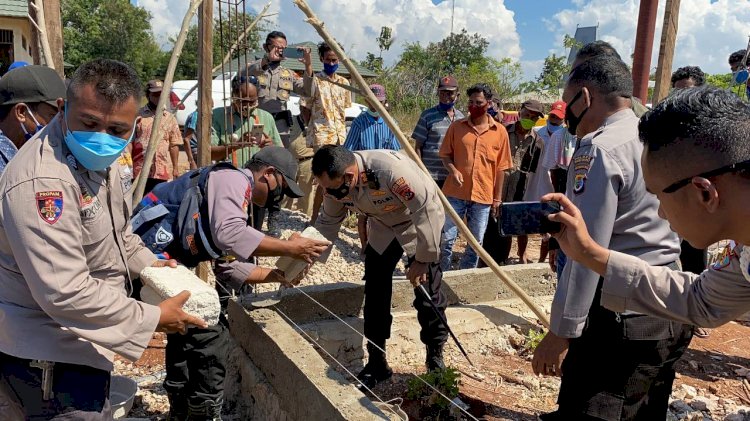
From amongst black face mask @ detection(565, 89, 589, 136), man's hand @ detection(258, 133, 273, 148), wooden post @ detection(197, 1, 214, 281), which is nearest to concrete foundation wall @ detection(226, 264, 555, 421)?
wooden post @ detection(197, 1, 214, 281)

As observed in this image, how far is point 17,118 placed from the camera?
10.4 ft

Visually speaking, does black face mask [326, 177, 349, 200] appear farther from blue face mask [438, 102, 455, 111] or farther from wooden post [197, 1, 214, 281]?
blue face mask [438, 102, 455, 111]

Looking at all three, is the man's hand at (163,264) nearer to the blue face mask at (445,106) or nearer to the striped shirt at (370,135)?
the striped shirt at (370,135)

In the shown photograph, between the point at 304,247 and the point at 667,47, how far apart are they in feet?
13.4

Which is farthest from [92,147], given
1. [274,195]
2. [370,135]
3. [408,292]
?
[370,135]

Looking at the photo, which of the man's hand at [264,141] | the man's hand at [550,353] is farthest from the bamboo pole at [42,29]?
the man's hand at [550,353]

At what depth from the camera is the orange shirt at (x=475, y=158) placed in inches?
243

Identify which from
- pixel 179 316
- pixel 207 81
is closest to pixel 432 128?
pixel 207 81

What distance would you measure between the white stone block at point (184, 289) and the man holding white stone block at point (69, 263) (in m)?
0.26

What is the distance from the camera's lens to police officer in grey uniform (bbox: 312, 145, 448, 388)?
3926mm

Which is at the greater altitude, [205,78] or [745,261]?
[205,78]

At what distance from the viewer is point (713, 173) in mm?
1557

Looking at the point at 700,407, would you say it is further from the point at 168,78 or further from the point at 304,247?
the point at 168,78

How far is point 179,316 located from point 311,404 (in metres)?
1.03
